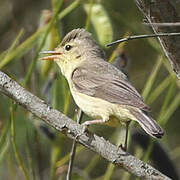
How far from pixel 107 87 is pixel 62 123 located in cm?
119

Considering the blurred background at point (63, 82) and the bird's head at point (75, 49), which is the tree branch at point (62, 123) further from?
the bird's head at point (75, 49)

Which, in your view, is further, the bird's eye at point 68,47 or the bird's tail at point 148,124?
the bird's eye at point 68,47

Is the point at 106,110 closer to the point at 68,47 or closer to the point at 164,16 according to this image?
the point at 68,47

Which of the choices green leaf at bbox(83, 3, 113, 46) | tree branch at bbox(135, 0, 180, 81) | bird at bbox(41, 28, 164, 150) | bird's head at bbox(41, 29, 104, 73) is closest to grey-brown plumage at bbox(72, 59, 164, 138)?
bird at bbox(41, 28, 164, 150)

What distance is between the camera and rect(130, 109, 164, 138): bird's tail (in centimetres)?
319

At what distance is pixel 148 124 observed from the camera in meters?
3.31

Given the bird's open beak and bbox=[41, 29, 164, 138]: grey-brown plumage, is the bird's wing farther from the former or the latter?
the bird's open beak

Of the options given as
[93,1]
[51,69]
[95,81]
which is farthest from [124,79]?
[51,69]

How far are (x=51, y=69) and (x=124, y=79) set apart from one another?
0.99m

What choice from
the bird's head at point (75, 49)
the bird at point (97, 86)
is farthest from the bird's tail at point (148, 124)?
the bird's head at point (75, 49)

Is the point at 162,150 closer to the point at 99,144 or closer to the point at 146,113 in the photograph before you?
the point at 146,113

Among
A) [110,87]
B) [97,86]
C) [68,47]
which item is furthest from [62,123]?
[68,47]

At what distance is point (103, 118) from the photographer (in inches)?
150

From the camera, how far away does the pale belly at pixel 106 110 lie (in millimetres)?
3752
